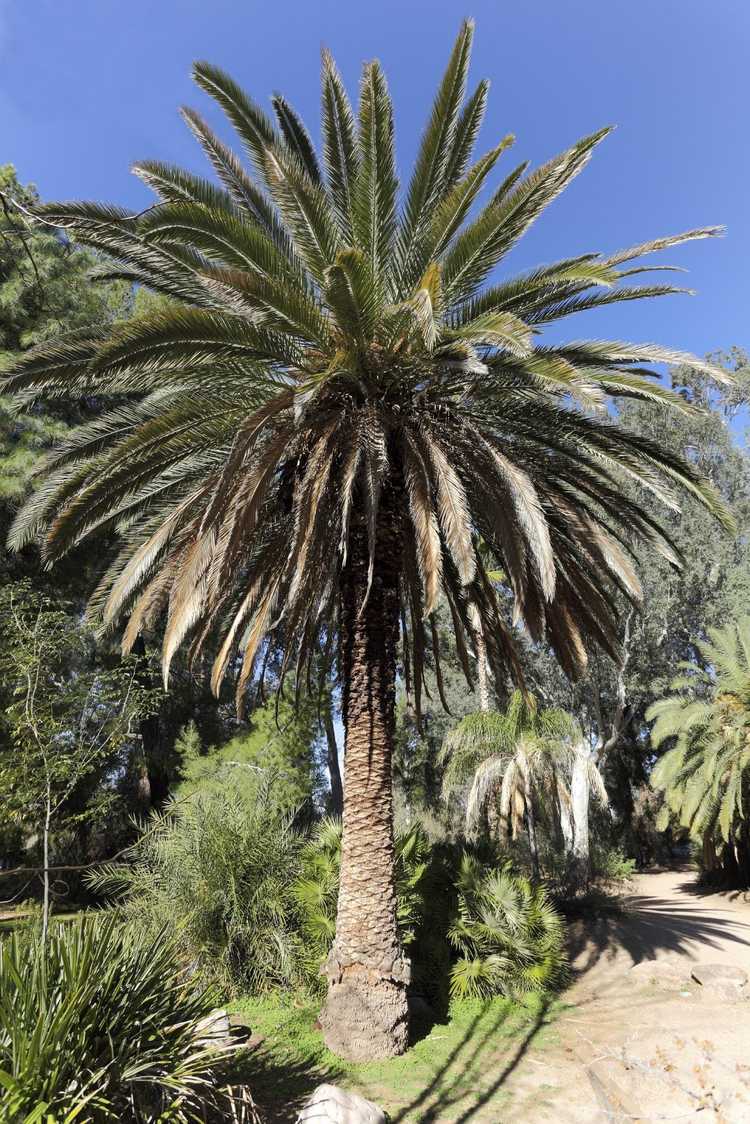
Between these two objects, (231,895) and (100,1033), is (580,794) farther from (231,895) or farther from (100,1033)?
(100,1033)

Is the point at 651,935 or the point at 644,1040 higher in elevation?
the point at 651,935

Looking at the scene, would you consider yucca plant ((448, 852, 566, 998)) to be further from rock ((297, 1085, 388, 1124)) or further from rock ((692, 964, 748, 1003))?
rock ((297, 1085, 388, 1124))

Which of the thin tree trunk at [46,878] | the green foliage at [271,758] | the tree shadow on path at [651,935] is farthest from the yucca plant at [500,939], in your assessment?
the green foliage at [271,758]

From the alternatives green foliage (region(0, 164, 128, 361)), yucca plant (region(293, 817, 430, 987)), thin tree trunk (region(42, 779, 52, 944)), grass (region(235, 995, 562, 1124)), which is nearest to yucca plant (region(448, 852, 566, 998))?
grass (region(235, 995, 562, 1124))

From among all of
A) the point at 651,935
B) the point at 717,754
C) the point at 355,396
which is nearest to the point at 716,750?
the point at 717,754

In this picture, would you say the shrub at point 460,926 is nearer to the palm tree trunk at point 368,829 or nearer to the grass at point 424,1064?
the grass at point 424,1064

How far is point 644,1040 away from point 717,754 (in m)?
12.3

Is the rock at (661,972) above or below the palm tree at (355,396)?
below

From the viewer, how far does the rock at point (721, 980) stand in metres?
9.00

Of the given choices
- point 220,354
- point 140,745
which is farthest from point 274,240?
point 140,745

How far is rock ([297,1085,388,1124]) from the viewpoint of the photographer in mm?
4659

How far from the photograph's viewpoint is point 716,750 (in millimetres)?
17719

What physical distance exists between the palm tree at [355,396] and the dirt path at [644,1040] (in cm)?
170

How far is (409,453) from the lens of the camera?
24.2 ft
